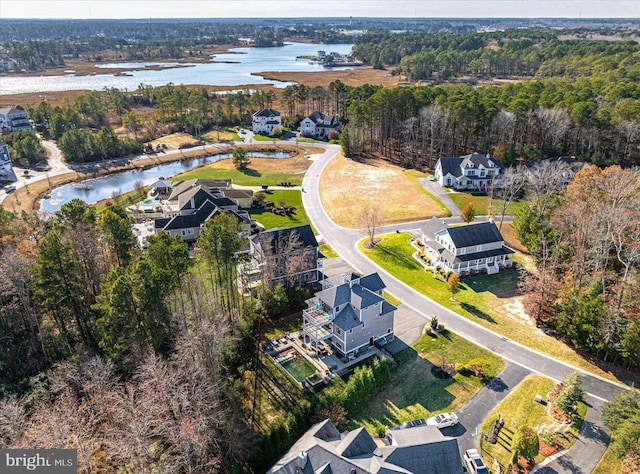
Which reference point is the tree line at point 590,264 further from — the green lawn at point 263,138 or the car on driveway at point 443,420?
the green lawn at point 263,138

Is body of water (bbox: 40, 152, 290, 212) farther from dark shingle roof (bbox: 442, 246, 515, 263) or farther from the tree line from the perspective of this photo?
the tree line

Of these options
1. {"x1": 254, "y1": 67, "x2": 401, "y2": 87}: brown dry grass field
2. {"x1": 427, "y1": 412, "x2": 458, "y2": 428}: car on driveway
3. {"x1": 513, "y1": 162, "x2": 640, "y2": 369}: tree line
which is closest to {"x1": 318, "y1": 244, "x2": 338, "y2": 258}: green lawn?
{"x1": 513, "y1": 162, "x2": 640, "y2": 369}: tree line

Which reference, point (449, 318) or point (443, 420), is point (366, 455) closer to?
point (443, 420)

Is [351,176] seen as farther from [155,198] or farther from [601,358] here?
[601,358]

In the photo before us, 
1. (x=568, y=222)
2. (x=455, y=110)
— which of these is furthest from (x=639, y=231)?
(x=455, y=110)

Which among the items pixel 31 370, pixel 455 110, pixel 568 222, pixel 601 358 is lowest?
pixel 601 358

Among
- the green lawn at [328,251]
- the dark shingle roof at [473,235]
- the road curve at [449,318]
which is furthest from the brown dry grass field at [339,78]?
the dark shingle roof at [473,235]

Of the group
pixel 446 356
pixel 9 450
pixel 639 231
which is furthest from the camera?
pixel 639 231
